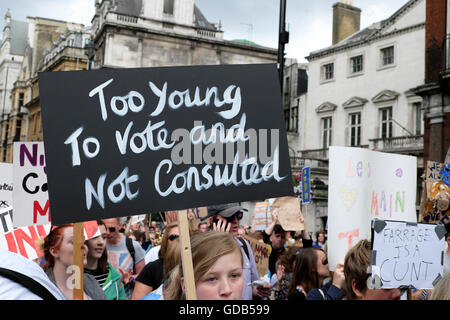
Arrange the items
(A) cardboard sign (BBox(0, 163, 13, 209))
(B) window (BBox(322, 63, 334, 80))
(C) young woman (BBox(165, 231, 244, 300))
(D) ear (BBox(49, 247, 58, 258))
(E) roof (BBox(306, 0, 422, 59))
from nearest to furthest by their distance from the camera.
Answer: (C) young woman (BBox(165, 231, 244, 300)) < (D) ear (BBox(49, 247, 58, 258)) < (A) cardboard sign (BBox(0, 163, 13, 209)) < (E) roof (BBox(306, 0, 422, 59)) < (B) window (BBox(322, 63, 334, 80))

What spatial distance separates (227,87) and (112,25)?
3628 centimetres

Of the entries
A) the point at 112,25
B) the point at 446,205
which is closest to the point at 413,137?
the point at 446,205

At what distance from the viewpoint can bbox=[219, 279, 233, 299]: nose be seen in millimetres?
2977

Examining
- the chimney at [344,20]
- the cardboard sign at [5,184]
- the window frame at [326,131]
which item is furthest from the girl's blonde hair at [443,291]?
the chimney at [344,20]

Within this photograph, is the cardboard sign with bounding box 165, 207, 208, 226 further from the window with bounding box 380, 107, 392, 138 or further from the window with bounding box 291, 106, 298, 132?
the window with bounding box 291, 106, 298, 132

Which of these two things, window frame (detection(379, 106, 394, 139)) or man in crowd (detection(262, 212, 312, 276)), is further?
window frame (detection(379, 106, 394, 139))

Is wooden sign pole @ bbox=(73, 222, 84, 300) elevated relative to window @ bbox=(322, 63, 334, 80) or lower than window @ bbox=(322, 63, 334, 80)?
lower

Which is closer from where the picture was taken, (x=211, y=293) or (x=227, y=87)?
(x=211, y=293)

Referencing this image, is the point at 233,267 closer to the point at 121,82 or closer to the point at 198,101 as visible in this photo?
the point at 198,101

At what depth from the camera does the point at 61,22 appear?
6988cm

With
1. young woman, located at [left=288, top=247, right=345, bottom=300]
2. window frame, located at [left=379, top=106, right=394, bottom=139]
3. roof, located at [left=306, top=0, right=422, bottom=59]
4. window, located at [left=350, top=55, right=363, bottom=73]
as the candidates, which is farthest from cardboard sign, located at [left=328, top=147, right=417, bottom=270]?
window, located at [left=350, top=55, right=363, bottom=73]

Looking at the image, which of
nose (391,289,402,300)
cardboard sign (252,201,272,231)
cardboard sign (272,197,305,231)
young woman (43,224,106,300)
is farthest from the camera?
cardboard sign (252,201,272,231)

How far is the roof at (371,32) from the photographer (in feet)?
90.2

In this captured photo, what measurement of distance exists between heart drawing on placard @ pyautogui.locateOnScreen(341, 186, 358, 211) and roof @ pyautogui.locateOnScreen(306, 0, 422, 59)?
2533cm
